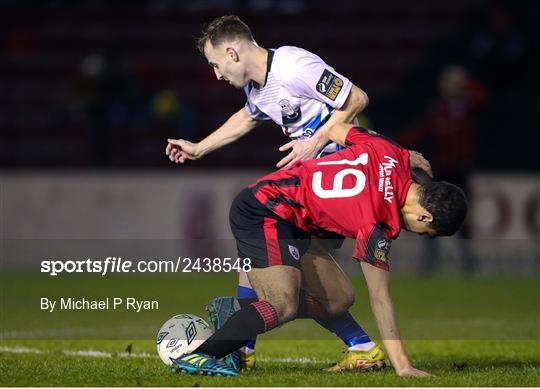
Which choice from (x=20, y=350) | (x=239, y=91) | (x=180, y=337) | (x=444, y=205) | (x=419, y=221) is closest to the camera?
(x=444, y=205)

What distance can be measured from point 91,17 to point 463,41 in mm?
6097

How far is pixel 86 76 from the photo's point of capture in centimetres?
1703

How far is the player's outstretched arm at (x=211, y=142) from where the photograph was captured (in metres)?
7.10

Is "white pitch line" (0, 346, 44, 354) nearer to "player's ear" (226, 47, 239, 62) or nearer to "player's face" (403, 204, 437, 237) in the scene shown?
"player's ear" (226, 47, 239, 62)

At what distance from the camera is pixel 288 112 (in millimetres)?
6863

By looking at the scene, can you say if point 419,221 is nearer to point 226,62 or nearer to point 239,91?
point 226,62

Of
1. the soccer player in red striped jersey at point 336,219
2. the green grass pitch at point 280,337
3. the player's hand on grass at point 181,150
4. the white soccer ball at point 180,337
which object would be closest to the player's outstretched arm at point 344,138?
the soccer player in red striped jersey at point 336,219

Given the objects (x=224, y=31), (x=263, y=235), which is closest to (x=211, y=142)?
(x=224, y=31)

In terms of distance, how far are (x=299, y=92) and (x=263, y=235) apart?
34.0 inches

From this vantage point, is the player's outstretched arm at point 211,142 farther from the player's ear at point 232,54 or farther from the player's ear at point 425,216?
the player's ear at point 425,216

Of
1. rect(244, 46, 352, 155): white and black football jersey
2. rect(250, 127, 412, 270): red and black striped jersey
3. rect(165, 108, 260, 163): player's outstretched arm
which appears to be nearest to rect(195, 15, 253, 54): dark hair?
rect(244, 46, 352, 155): white and black football jersey

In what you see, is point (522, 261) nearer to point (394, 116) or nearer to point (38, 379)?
point (394, 116)

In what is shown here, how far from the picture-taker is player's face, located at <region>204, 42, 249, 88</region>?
21.9ft

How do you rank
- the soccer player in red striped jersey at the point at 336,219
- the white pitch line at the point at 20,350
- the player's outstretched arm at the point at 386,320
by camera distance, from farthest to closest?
the white pitch line at the point at 20,350 → the soccer player in red striped jersey at the point at 336,219 → the player's outstretched arm at the point at 386,320
